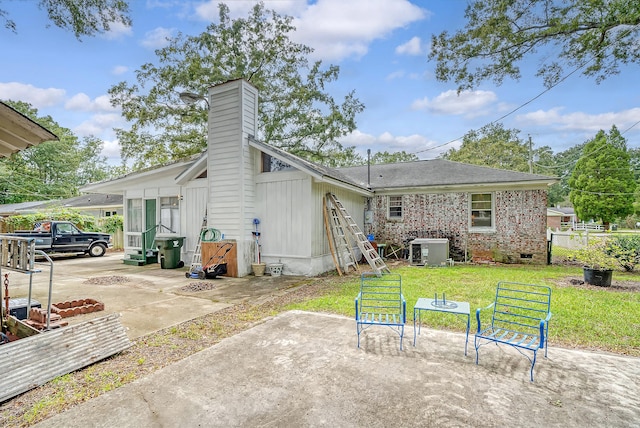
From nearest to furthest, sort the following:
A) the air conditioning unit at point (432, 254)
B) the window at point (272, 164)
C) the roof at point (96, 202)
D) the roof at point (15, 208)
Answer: the window at point (272, 164) → the air conditioning unit at point (432, 254) → the roof at point (96, 202) → the roof at point (15, 208)

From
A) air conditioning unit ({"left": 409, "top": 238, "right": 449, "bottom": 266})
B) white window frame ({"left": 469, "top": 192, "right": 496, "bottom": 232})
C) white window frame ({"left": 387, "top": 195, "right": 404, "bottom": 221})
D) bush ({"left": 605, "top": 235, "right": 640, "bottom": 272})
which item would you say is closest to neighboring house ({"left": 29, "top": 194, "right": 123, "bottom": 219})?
white window frame ({"left": 387, "top": 195, "right": 404, "bottom": 221})

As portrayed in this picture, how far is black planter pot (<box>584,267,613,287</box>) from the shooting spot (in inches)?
280

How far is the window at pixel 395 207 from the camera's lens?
1308 centimetres

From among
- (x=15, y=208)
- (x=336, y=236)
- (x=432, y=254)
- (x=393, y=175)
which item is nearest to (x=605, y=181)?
(x=393, y=175)

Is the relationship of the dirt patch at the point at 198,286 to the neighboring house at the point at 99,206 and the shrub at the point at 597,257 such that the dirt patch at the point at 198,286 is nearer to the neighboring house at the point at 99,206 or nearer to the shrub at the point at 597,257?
the shrub at the point at 597,257

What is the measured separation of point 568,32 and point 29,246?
12.6 meters

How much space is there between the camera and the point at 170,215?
11.2 metres

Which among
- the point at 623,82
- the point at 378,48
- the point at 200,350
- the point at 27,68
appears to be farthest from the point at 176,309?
the point at 623,82

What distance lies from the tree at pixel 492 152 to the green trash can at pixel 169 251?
3209 cm

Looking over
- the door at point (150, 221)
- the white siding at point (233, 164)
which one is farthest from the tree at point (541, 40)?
the door at point (150, 221)

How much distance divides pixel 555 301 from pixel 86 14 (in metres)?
10.3

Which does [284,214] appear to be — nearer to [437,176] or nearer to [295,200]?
[295,200]

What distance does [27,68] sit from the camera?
24.2 ft

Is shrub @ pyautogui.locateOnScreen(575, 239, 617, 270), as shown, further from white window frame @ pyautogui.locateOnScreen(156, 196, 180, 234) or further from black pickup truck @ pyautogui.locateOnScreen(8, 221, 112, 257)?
black pickup truck @ pyautogui.locateOnScreen(8, 221, 112, 257)
